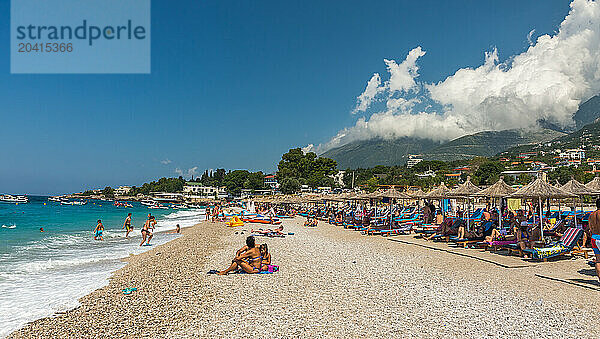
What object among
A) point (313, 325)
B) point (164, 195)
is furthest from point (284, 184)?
point (164, 195)

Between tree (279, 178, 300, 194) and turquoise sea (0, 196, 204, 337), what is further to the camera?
tree (279, 178, 300, 194)

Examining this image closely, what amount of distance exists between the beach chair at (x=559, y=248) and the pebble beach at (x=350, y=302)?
0.24 metres

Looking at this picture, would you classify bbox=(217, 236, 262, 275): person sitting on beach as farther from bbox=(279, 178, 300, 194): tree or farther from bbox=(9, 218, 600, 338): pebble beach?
bbox=(279, 178, 300, 194): tree

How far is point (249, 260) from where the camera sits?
8.38 m

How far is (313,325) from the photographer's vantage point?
4871 millimetres

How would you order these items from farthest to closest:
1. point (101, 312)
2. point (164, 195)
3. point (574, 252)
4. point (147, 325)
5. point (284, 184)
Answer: point (164, 195) → point (284, 184) → point (574, 252) → point (101, 312) → point (147, 325)

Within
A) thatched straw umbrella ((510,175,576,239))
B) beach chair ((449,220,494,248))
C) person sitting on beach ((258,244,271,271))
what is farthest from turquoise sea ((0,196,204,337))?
thatched straw umbrella ((510,175,576,239))

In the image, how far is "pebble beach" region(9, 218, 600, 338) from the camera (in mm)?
4758

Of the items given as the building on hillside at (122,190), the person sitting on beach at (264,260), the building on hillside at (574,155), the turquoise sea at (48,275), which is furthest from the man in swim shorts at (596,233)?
the building on hillside at (122,190)

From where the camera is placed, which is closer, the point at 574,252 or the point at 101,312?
the point at 101,312

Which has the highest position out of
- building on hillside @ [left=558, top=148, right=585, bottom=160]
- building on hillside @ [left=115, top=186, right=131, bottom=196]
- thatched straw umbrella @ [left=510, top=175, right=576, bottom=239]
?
building on hillside @ [left=558, top=148, right=585, bottom=160]

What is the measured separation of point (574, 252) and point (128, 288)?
34.8 ft

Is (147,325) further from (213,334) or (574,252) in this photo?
(574,252)

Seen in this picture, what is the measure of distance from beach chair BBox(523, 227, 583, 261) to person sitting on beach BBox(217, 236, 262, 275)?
6570 millimetres
